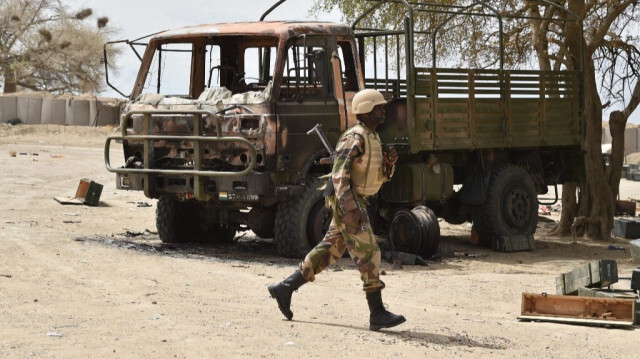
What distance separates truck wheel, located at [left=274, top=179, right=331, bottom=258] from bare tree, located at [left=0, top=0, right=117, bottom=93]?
50.6 metres

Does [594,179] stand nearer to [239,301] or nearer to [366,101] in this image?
[239,301]

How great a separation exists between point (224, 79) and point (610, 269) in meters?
5.31

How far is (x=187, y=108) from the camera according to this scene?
12562mm

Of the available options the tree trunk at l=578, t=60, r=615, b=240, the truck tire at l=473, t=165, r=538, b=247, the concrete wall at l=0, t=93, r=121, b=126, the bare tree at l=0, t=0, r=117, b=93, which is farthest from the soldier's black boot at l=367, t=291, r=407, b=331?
the bare tree at l=0, t=0, r=117, b=93

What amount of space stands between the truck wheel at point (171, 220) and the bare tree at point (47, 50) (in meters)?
48.7

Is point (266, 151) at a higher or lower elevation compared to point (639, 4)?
lower

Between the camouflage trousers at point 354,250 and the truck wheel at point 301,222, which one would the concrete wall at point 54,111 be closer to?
the truck wheel at point 301,222

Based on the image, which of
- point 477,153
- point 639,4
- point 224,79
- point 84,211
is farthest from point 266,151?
point 639,4

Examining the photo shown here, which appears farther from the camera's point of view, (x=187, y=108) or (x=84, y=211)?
(x=84, y=211)

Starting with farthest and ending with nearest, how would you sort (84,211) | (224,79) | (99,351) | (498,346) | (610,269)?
(84,211) < (224,79) < (610,269) < (498,346) < (99,351)

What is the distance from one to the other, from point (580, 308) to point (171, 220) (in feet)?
20.0

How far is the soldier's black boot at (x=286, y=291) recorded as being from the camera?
840cm

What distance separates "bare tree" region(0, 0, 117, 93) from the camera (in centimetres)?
6209

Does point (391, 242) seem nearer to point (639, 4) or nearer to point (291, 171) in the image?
point (291, 171)
